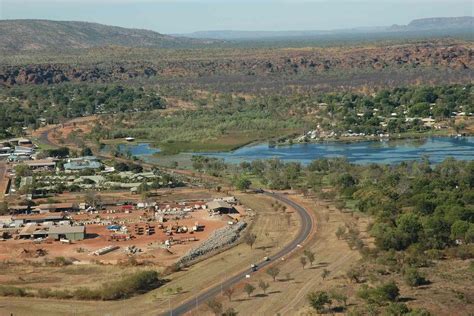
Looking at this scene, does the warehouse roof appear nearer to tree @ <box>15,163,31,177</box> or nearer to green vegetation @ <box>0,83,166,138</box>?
tree @ <box>15,163,31,177</box>

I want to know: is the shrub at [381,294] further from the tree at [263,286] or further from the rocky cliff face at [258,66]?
the rocky cliff face at [258,66]

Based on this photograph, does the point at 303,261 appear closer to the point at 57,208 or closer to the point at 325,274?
the point at 325,274

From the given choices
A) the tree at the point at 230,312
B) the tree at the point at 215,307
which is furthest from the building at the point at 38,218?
the tree at the point at 230,312

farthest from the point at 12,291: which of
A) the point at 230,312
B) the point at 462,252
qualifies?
the point at 462,252

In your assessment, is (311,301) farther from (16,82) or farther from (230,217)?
(16,82)

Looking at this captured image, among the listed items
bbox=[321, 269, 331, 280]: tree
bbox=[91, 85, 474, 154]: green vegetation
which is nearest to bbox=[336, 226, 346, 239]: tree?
bbox=[321, 269, 331, 280]: tree

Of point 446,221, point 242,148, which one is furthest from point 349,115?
point 446,221

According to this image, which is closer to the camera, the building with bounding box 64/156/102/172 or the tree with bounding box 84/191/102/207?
the tree with bounding box 84/191/102/207
